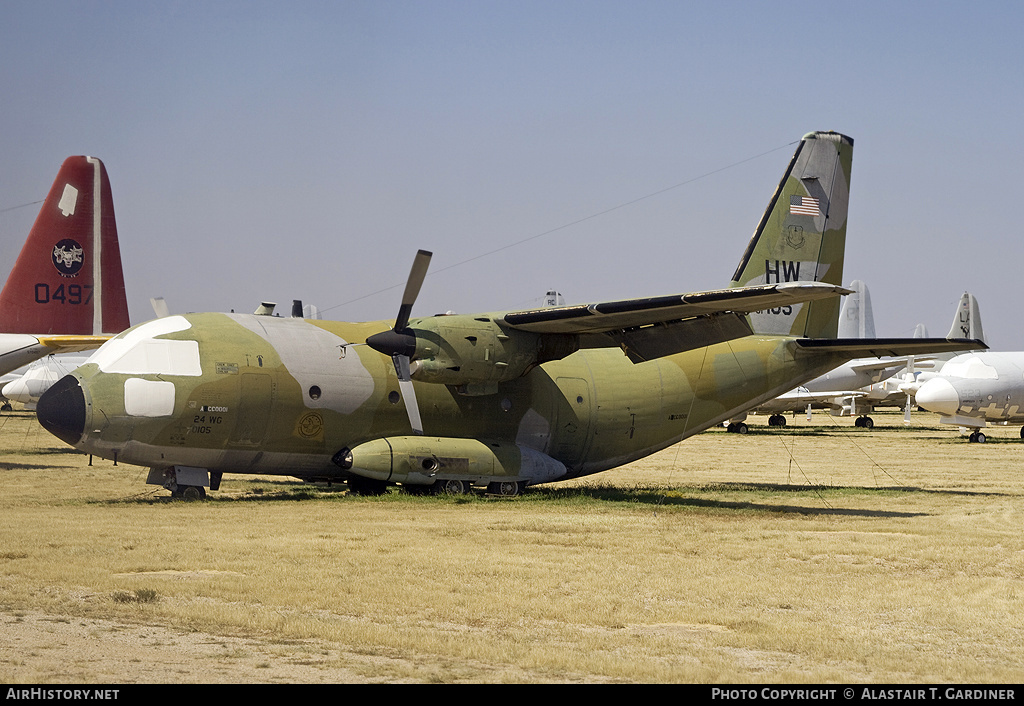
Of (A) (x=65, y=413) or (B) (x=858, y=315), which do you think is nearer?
(A) (x=65, y=413)

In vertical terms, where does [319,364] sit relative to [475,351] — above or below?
below

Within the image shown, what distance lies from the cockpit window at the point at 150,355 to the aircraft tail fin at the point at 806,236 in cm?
1162

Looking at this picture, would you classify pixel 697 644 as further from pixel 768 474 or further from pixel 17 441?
pixel 17 441

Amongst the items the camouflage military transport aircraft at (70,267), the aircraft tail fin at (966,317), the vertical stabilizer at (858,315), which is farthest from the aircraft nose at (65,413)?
the vertical stabilizer at (858,315)

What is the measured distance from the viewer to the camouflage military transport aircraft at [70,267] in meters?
34.9

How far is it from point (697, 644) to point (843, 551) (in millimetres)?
5820

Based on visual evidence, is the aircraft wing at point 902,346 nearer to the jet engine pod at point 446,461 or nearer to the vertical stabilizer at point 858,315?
the jet engine pod at point 446,461

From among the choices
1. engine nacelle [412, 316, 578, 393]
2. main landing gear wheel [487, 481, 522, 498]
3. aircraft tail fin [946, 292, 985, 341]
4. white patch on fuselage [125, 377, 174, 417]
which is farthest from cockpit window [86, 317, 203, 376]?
aircraft tail fin [946, 292, 985, 341]

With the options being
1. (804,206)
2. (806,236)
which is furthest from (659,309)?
(804,206)

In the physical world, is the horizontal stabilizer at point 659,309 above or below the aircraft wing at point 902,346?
above

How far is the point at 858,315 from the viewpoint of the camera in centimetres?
8119

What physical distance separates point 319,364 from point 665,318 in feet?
19.9

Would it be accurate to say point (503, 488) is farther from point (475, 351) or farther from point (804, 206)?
point (804, 206)

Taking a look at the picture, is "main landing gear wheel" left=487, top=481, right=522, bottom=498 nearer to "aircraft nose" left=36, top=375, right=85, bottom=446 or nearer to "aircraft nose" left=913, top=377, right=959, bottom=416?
"aircraft nose" left=36, top=375, right=85, bottom=446
